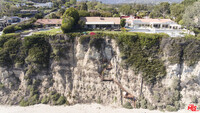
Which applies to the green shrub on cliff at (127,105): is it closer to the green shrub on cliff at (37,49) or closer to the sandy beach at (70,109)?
the sandy beach at (70,109)

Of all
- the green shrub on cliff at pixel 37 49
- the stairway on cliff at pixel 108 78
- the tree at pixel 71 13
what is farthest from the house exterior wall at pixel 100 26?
the green shrub on cliff at pixel 37 49

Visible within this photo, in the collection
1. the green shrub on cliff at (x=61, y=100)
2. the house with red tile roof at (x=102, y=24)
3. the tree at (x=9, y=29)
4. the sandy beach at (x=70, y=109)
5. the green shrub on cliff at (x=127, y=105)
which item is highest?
the house with red tile roof at (x=102, y=24)

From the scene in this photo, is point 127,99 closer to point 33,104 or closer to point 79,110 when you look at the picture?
point 79,110

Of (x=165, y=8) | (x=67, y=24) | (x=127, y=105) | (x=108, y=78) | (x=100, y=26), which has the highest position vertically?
(x=165, y=8)

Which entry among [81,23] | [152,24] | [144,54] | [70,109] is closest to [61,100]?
[70,109]

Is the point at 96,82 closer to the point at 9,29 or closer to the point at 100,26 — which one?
the point at 100,26

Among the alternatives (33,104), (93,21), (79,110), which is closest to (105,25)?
(93,21)

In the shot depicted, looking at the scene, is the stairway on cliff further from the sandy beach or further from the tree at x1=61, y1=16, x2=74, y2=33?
the tree at x1=61, y1=16, x2=74, y2=33

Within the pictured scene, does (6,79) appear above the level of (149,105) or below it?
above
